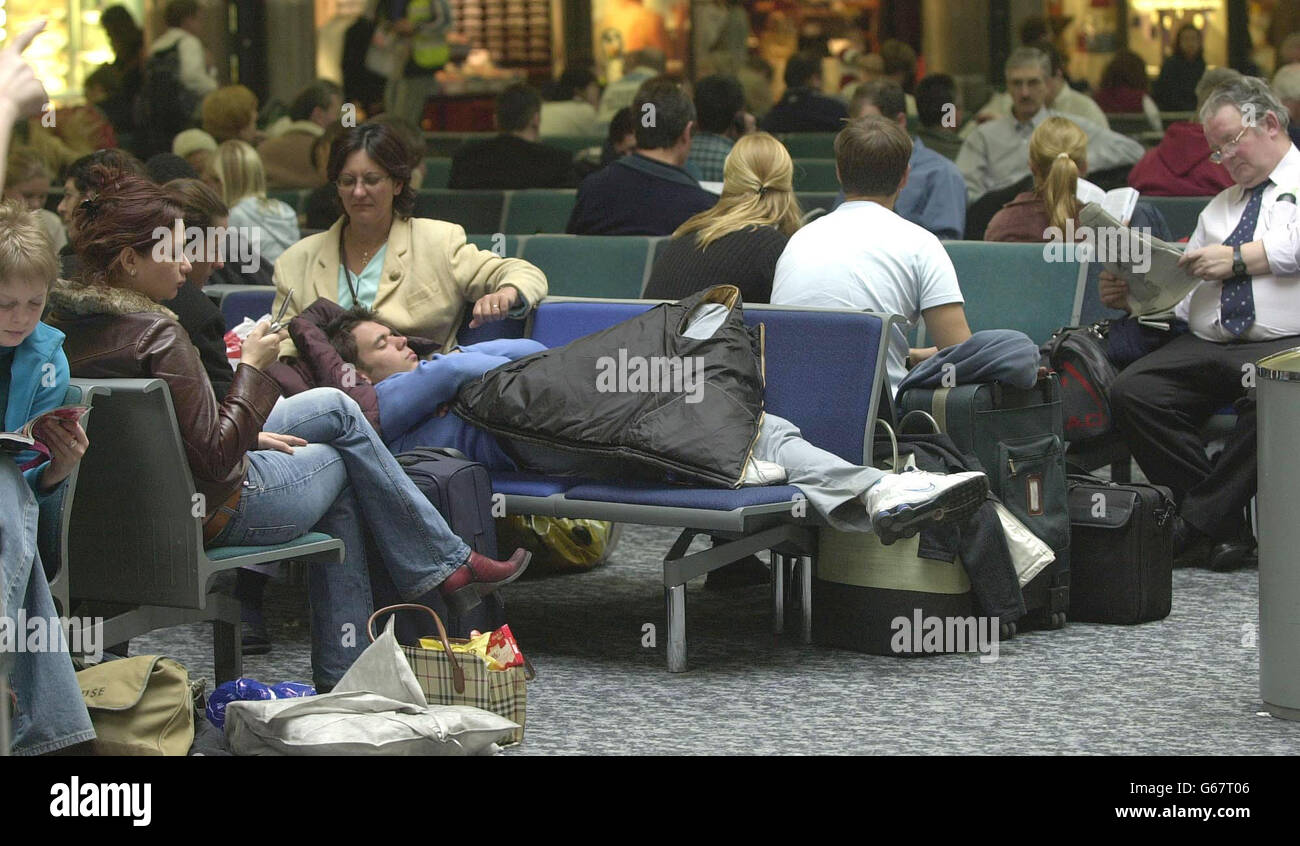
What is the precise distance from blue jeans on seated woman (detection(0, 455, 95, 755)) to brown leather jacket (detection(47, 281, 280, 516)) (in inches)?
16.9

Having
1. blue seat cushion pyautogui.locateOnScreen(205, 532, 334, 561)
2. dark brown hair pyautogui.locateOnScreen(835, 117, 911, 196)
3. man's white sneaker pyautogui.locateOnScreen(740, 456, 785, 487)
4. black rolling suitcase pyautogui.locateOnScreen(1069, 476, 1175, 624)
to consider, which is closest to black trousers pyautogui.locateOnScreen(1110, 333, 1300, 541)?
black rolling suitcase pyautogui.locateOnScreen(1069, 476, 1175, 624)

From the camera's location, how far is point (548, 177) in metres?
9.62

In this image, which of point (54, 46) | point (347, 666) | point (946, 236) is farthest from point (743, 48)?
point (347, 666)

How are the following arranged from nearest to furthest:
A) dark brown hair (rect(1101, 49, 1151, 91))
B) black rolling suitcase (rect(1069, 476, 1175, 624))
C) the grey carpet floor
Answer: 1. the grey carpet floor
2. black rolling suitcase (rect(1069, 476, 1175, 624))
3. dark brown hair (rect(1101, 49, 1151, 91))

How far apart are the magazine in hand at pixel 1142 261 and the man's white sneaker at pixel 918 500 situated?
60.2 inches

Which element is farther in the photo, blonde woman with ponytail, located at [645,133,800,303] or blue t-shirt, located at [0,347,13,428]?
blonde woman with ponytail, located at [645,133,800,303]

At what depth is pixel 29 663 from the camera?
135 inches

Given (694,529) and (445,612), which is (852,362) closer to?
(694,529)

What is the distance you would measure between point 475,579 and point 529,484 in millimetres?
352

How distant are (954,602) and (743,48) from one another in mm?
15791

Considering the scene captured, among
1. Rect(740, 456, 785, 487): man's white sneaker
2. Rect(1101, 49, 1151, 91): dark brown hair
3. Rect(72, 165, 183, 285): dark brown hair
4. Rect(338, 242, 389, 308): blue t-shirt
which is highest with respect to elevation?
Rect(1101, 49, 1151, 91): dark brown hair

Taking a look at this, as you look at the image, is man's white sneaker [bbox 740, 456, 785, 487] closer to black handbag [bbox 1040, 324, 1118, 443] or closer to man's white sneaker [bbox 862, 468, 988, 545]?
man's white sneaker [bbox 862, 468, 988, 545]

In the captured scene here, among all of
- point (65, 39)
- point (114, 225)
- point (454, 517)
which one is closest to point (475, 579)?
point (454, 517)

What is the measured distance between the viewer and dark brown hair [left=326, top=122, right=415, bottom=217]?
5.34 metres
